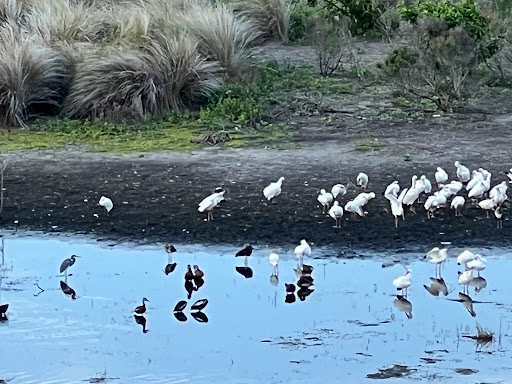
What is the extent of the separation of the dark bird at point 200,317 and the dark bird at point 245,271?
109 centimetres

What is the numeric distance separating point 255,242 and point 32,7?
8831 millimetres

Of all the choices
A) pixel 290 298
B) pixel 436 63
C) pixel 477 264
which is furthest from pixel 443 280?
pixel 436 63

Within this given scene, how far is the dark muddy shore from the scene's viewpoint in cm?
1178

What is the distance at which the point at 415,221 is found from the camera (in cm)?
1214

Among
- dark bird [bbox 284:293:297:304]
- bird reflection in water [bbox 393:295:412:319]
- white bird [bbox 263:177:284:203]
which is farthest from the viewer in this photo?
white bird [bbox 263:177:284:203]

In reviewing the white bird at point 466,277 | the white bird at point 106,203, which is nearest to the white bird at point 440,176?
the white bird at point 466,277

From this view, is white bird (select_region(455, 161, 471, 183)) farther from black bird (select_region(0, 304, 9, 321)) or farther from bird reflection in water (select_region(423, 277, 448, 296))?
black bird (select_region(0, 304, 9, 321))

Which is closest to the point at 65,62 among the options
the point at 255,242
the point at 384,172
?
the point at 384,172

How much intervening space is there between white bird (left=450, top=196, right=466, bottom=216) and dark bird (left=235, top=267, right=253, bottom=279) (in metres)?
2.43

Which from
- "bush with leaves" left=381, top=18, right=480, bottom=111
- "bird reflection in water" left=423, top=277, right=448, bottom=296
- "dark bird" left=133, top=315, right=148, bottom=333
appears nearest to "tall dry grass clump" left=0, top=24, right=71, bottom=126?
"bush with leaves" left=381, top=18, right=480, bottom=111

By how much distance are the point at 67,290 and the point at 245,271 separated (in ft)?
4.74

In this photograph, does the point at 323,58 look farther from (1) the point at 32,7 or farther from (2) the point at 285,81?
(1) the point at 32,7

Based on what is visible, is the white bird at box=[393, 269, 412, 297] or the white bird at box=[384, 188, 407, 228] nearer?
the white bird at box=[393, 269, 412, 297]

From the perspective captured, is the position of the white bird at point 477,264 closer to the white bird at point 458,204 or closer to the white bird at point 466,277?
the white bird at point 466,277
